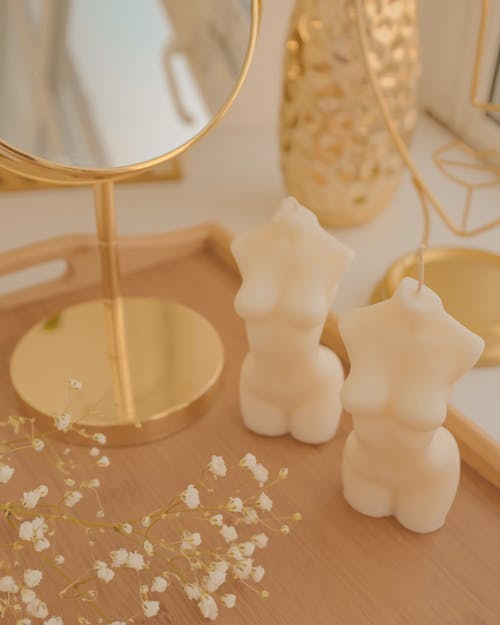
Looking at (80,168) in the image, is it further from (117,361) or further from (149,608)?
(149,608)

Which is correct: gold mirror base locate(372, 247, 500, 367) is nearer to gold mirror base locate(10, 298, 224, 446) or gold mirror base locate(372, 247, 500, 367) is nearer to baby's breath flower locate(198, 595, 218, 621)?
gold mirror base locate(10, 298, 224, 446)

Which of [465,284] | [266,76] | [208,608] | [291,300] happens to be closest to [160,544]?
[208,608]

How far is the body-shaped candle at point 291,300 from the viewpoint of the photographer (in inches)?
22.2

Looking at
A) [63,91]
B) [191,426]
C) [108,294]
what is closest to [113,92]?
[63,91]

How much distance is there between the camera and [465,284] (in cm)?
77

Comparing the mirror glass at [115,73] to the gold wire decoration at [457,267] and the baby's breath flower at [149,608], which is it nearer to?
the gold wire decoration at [457,267]

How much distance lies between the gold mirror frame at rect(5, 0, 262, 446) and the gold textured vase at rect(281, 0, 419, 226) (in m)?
0.17

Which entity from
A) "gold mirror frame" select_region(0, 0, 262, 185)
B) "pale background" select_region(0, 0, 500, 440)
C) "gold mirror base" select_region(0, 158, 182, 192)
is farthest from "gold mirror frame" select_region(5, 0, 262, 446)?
"gold mirror base" select_region(0, 158, 182, 192)

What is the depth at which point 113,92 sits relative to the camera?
0.70 meters

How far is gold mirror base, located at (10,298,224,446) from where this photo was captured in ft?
2.20

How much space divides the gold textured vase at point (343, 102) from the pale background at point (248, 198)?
6cm

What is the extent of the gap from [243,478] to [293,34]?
1.37ft

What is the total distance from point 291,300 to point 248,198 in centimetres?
42

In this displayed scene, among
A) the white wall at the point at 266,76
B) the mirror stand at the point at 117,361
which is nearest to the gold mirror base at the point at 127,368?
the mirror stand at the point at 117,361
